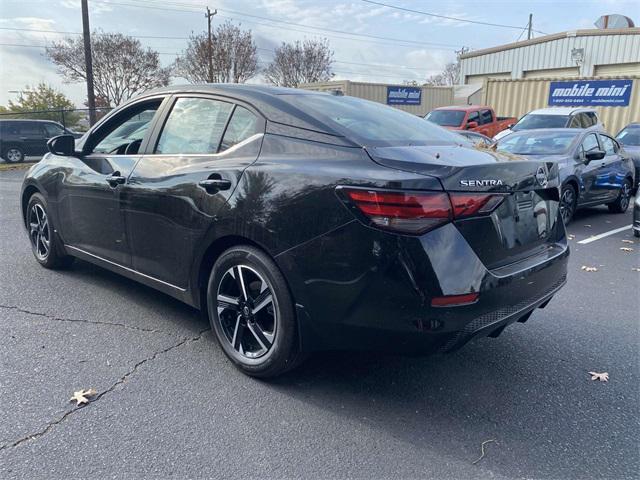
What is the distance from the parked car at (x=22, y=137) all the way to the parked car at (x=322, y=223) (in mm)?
19258

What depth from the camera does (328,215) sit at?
2561 mm

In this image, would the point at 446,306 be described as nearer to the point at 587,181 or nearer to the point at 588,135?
the point at 587,181

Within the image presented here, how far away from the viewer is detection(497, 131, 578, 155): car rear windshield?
8.20 meters

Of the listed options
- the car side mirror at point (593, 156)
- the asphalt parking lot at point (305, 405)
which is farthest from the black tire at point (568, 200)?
the asphalt parking lot at point (305, 405)

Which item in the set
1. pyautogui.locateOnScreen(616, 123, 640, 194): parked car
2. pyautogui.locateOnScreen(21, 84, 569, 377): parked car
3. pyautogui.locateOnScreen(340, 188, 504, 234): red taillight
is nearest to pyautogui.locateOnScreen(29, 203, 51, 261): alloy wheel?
pyautogui.locateOnScreen(21, 84, 569, 377): parked car

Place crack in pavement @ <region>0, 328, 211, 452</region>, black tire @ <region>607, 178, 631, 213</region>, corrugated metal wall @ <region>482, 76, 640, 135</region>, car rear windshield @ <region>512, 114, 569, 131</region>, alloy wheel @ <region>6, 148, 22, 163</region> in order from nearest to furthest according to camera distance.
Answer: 1. crack in pavement @ <region>0, 328, 211, 452</region>
2. black tire @ <region>607, 178, 631, 213</region>
3. car rear windshield @ <region>512, 114, 569, 131</region>
4. corrugated metal wall @ <region>482, 76, 640, 135</region>
5. alloy wheel @ <region>6, 148, 22, 163</region>

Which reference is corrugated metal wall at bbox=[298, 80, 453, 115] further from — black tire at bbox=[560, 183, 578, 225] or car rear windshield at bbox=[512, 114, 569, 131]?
black tire at bbox=[560, 183, 578, 225]

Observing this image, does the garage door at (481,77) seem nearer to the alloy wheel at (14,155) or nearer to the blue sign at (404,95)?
the blue sign at (404,95)

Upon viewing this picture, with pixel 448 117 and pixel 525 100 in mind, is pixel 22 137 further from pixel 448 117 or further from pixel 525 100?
pixel 525 100

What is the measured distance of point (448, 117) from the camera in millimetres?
17062

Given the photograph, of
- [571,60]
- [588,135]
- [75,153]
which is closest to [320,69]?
[571,60]

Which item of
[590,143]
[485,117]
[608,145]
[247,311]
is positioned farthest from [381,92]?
[247,311]

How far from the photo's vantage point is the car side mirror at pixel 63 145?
4258 mm

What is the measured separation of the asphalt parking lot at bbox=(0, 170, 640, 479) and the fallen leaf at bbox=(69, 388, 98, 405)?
0.16 feet
